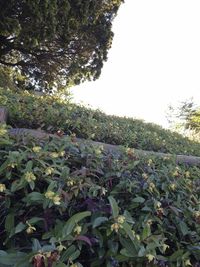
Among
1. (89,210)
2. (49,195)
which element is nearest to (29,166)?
(49,195)

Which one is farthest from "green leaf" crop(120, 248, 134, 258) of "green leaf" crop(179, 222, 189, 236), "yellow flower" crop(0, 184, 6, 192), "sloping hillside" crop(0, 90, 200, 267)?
"yellow flower" crop(0, 184, 6, 192)

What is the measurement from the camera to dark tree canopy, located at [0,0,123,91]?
1009cm

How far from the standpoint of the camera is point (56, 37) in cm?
1198

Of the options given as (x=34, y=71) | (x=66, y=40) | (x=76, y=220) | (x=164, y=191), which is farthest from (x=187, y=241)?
(x=34, y=71)

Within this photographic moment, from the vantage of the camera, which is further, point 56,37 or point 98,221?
point 56,37

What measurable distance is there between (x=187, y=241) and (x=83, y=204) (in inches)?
24.1

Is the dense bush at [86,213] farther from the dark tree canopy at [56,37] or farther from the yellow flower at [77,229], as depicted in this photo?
the dark tree canopy at [56,37]

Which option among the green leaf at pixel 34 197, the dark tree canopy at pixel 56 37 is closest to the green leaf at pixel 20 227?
the green leaf at pixel 34 197

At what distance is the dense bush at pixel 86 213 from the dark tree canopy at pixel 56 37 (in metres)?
8.47

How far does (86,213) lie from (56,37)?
36.1 ft

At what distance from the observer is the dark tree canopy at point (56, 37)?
10.1 m

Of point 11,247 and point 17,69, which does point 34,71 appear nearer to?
point 17,69

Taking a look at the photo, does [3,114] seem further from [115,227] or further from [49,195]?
[115,227]

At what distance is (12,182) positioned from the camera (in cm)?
174
